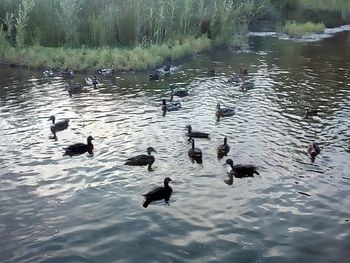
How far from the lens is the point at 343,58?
36.9 metres

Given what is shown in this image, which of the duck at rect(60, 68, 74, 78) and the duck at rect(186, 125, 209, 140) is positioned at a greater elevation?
the duck at rect(60, 68, 74, 78)

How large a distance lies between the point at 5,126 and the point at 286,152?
1243 cm

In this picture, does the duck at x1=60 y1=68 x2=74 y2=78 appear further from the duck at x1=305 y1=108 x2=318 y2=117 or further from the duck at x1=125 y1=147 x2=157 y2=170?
the duck at x1=305 y1=108 x2=318 y2=117

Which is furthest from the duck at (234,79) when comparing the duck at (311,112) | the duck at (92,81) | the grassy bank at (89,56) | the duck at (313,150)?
the duck at (313,150)

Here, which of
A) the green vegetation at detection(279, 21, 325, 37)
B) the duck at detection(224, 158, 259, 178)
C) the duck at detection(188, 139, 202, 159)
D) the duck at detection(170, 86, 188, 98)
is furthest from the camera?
the green vegetation at detection(279, 21, 325, 37)

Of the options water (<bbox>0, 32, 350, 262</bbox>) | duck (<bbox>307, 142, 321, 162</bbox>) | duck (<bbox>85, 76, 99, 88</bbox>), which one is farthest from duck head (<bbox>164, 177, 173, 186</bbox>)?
duck (<bbox>85, 76, 99, 88</bbox>)

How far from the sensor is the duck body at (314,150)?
16.3 meters

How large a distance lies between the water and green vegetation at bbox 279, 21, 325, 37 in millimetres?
23802

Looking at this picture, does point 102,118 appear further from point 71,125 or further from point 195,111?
point 195,111

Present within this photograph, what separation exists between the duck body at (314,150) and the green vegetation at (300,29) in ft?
113

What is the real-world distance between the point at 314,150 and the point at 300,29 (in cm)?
3645

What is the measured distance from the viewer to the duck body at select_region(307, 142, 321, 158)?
643 inches

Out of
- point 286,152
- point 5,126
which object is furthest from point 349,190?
point 5,126

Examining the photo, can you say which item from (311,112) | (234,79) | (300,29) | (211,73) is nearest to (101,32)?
(211,73)
